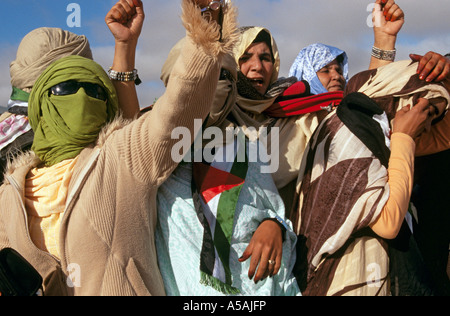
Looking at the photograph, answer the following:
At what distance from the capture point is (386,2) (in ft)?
8.54

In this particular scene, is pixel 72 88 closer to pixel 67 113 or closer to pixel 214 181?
pixel 67 113

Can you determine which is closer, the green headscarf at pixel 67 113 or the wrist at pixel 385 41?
the green headscarf at pixel 67 113

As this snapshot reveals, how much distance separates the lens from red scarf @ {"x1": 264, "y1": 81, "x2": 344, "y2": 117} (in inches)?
105

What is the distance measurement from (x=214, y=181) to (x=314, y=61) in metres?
2.75

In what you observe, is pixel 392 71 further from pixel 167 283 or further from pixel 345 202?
pixel 167 283

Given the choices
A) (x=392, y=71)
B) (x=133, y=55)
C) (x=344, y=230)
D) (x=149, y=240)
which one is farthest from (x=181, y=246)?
(x=392, y=71)

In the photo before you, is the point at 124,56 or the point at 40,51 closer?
the point at 124,56

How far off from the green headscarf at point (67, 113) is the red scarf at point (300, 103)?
0.88 meters

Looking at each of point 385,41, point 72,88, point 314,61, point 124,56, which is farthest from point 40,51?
point 314,61

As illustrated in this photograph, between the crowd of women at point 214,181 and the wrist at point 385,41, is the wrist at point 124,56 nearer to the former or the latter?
the crowd of women at point 214,181

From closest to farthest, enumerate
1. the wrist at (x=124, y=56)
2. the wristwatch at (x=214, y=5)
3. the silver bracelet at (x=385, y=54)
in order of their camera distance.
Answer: the wristwatch at (x=214, y=5) < the wrist at (x=124, y=56) < the silver bracelet at (x=385, y=54)

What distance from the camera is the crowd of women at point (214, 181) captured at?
2.07 meters

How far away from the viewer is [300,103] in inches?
105
